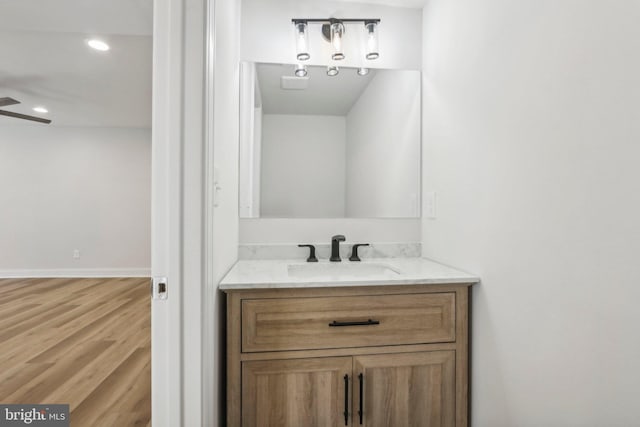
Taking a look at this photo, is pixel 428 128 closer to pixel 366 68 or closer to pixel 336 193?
pixel 366 68

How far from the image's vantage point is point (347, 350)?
120cm

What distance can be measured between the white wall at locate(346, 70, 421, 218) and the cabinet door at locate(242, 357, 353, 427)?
913 mm

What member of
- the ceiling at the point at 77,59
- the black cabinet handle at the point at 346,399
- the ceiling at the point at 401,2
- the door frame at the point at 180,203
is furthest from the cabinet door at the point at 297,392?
the ceiling at the point at 77,59

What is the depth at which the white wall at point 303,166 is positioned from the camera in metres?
1.80

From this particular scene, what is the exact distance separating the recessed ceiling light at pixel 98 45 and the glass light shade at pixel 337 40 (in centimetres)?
198

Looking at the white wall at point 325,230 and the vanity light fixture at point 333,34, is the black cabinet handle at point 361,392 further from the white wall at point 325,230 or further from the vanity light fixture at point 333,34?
the vanity light fixture at point 333,34

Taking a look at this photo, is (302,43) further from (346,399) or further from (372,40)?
(346,399)

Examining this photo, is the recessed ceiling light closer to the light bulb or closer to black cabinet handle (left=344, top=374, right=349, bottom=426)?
the light bulb

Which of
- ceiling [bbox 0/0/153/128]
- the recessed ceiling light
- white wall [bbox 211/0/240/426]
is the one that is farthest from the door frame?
the recessed ceiling light

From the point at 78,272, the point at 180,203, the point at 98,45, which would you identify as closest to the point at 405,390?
the point at 180,203

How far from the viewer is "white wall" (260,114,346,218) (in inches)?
71.0

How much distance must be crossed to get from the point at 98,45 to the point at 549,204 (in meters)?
3.28

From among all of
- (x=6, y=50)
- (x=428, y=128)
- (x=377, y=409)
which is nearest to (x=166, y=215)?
(x=377, y=409)

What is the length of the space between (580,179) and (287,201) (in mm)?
1337
